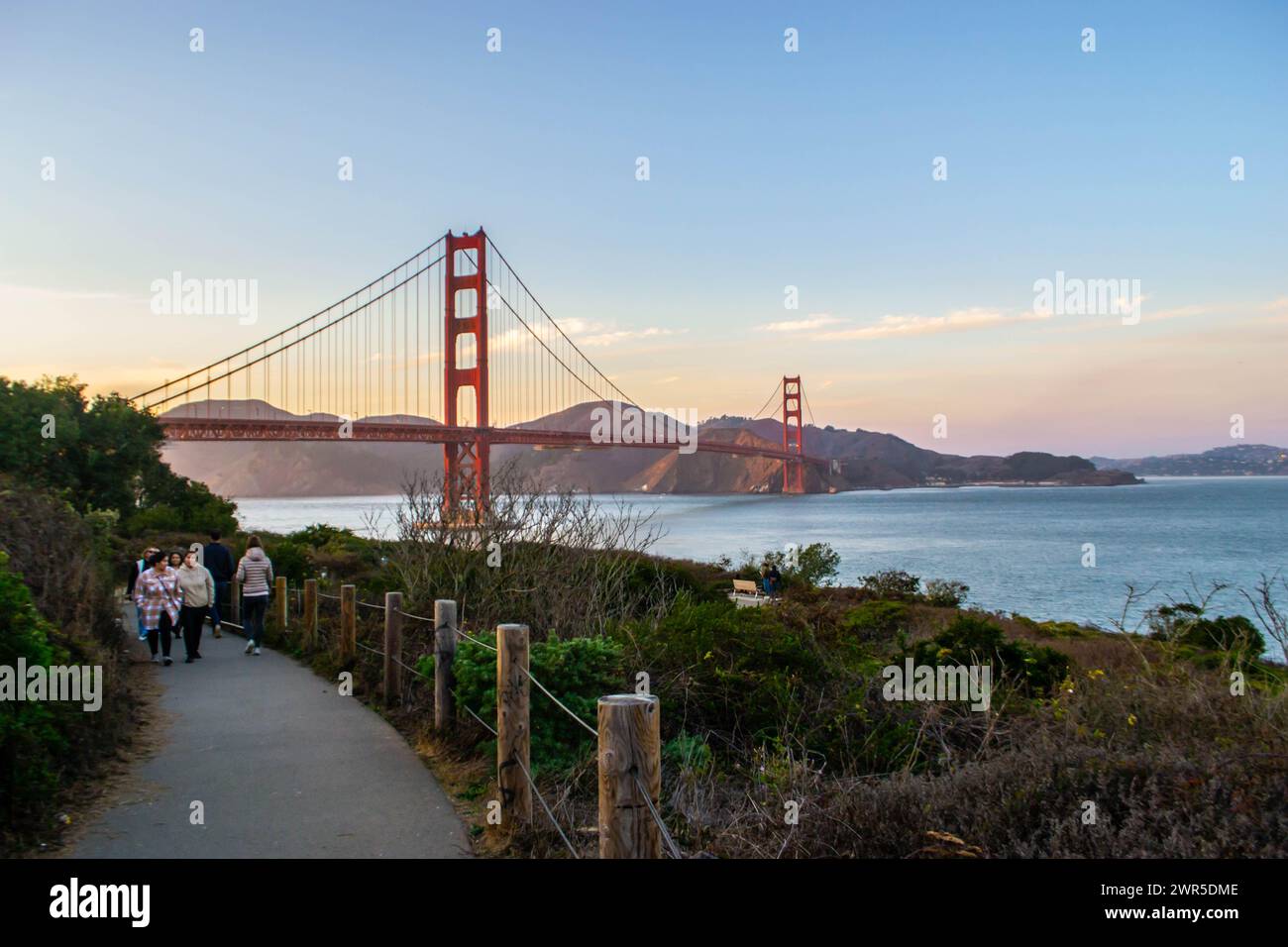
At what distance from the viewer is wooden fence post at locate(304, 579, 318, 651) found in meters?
13.0

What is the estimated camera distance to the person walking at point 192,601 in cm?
1267

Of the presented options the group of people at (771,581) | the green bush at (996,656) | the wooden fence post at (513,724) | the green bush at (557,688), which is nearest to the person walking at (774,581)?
the group of people at (771,581)

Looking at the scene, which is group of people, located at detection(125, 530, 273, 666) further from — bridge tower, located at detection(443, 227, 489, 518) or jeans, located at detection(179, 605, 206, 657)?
bridge tower, located at detection(443, 227, 489, 518)

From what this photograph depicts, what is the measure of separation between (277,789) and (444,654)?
5.93 feet

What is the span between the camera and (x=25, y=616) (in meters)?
6.08

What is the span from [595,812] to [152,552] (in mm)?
9306

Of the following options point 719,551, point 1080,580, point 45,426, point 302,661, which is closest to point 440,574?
point 302,661

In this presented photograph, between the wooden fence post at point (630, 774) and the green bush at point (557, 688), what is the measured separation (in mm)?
2561

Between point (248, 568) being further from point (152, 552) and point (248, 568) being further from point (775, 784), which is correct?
point (775, 784)

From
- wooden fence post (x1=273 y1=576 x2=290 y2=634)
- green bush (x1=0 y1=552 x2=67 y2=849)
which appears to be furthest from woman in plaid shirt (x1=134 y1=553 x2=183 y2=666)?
green bush (x1=0 y1=552 x2=67 y2=849)

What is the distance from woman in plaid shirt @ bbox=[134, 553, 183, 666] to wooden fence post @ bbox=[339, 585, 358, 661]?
2.55m

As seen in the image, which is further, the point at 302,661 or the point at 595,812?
the point at 302,661

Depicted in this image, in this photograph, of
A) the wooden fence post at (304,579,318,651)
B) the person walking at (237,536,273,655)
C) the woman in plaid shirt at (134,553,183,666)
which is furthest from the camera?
the person walking at (237,536,273,655)

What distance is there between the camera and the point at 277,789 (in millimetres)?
6551
